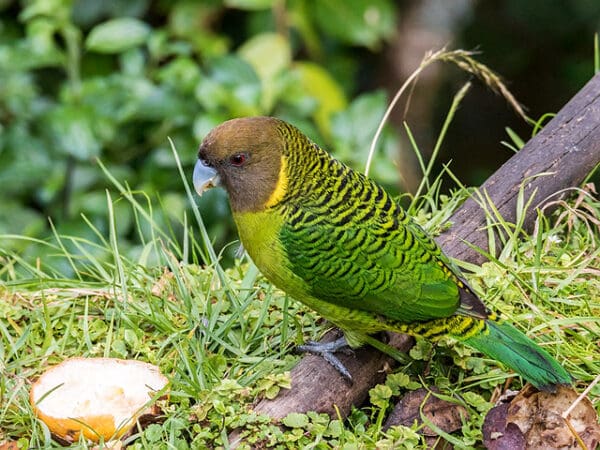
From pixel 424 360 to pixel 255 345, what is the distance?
1.86 ft

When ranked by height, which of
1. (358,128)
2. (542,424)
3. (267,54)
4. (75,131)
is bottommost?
(542,424)

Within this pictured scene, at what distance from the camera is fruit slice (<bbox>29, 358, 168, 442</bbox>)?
103 inches

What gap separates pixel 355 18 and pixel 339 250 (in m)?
2.76

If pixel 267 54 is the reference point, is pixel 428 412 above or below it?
below

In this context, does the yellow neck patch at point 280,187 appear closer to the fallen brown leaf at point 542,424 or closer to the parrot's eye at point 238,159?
the parrot's eye at point 238,159

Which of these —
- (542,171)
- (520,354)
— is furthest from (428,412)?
(542,171)

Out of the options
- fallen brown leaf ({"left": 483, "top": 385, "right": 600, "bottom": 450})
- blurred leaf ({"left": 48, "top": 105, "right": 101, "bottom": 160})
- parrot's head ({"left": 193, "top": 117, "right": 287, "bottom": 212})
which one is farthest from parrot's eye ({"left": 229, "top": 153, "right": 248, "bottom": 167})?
blurred leaf ({"left": 48, "top": 105, "right": 101, "bottom": 160})

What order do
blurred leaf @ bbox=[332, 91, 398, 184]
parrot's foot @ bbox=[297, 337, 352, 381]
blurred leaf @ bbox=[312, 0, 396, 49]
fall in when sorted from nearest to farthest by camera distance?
1. parrot's foot @ bbox=[297, 337, 352, 381]
2. blurred leaf @ bbox=[332, 91, 398, 184]
3. blurred leaf @ bbox=[312, 0, 396, 49]

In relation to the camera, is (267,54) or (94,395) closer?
(94,395)

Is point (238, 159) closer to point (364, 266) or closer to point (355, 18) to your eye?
point (364, 266)

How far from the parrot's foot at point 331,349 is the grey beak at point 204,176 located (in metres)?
0.59

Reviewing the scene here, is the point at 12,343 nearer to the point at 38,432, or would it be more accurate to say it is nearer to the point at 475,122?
the point at 38,432

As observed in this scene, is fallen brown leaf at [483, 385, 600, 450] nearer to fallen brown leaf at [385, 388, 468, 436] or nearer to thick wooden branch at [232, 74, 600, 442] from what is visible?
fallen brown leaf at [385, 388, 468, 436]

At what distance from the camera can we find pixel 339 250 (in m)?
2.70
